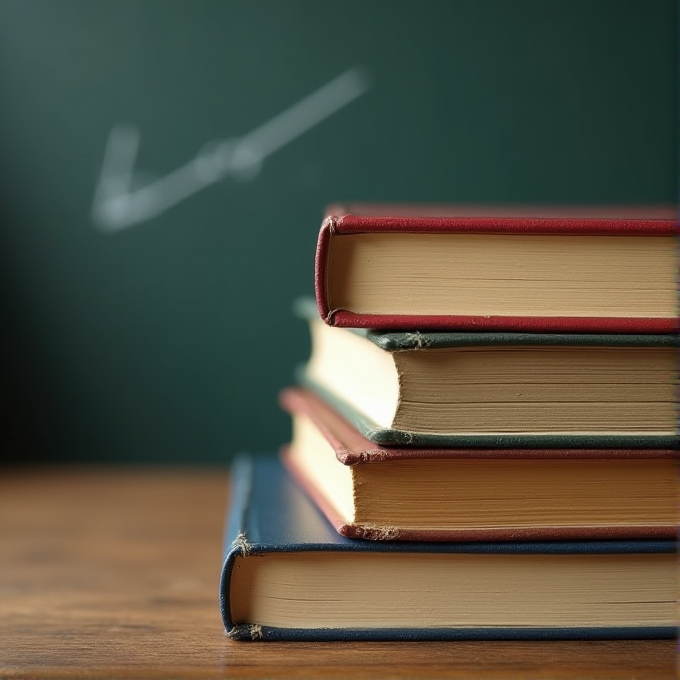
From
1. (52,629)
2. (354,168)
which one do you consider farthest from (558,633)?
(354,168)

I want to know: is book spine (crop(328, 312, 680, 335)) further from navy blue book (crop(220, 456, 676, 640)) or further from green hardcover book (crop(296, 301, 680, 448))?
navy blue book (crop(220, 456, 676, 640))

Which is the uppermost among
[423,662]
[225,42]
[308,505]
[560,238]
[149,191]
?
[225,42]

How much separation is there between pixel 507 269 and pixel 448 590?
183 millimetres

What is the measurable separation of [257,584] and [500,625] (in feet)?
0.45

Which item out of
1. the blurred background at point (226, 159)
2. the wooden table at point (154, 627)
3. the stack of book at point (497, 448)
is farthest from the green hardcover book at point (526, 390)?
the blurred background at point (226, 159)

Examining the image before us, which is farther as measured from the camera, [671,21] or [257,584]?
[671,21]

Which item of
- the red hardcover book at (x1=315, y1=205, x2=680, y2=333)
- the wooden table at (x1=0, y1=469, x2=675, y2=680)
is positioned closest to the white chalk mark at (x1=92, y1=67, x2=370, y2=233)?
the wooden table at (x1=0, y1=469, x2=675, y2=680)

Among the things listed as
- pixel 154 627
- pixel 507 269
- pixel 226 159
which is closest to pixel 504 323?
pixel 507 269

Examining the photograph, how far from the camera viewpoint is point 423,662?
1.66ft

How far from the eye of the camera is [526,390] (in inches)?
21.5

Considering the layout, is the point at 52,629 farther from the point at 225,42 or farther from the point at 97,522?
the point at 225,42

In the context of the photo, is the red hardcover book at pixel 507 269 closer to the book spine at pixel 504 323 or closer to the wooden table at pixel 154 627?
the book spine at pixel 504 323

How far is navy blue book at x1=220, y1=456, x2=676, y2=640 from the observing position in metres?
0.54

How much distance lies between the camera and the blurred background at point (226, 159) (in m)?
1.34
